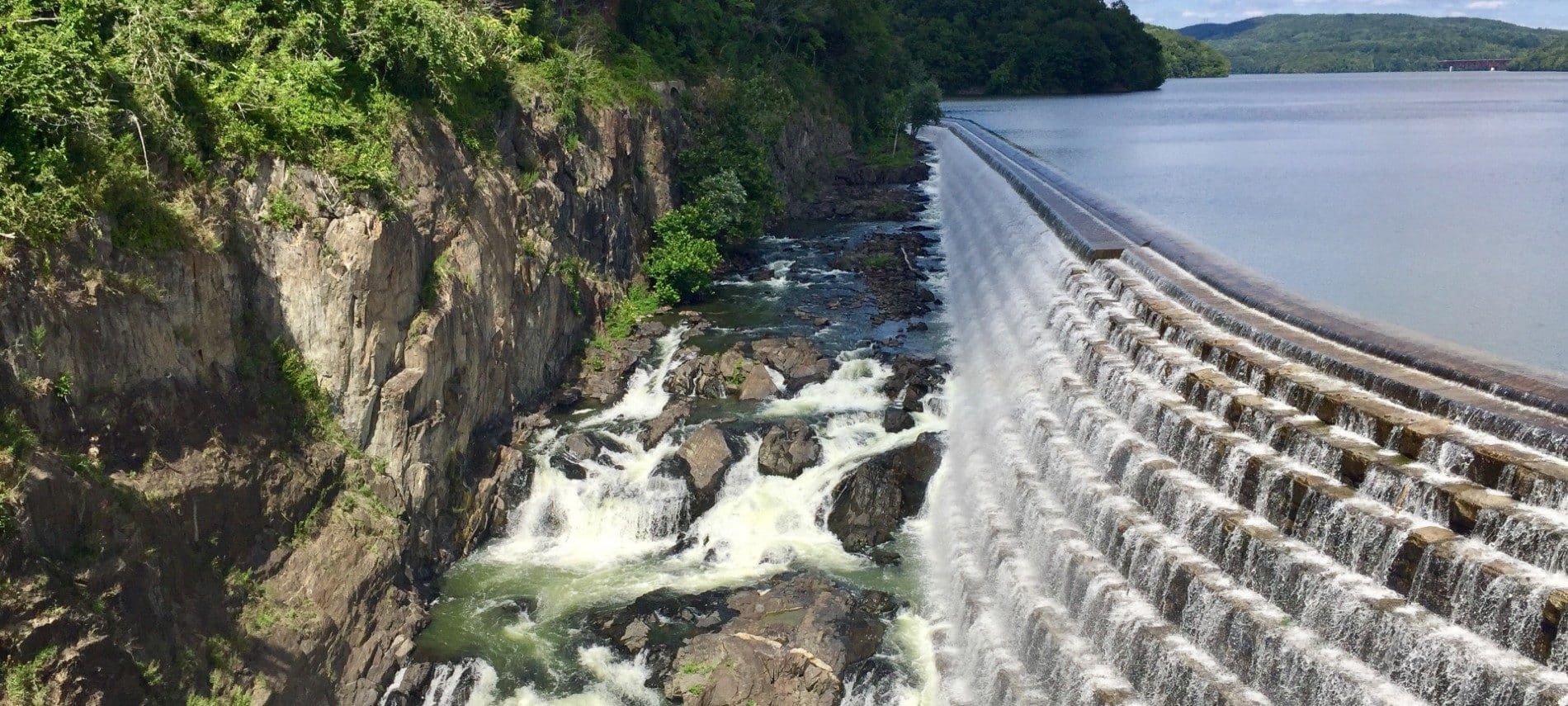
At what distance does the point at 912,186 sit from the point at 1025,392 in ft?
142

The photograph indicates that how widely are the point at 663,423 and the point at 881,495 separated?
244 inches

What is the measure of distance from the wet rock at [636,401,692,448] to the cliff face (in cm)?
346

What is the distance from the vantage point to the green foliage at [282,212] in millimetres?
21859

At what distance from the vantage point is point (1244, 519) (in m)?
19.3

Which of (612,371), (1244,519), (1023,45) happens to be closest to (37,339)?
(612,371)

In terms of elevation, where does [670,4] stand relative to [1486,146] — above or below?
above

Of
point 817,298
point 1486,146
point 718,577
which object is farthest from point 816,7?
point 718,577

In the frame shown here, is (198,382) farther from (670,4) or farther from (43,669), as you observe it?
(670,4)

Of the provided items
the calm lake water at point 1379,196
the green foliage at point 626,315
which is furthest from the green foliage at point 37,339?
the calm lake water at point 1379,196

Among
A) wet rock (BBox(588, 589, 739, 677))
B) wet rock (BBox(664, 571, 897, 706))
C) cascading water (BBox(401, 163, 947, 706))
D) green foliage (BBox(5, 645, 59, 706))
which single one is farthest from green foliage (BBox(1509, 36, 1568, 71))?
green foliage (BBox(5, 645, 59, 706))

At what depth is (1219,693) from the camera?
17188 mm

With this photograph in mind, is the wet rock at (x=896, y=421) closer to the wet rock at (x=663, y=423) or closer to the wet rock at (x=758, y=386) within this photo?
the wet rock at (x=758, y=386)

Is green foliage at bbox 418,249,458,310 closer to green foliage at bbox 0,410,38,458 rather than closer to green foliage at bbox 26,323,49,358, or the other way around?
green foliage at bbox 26,323,49,358

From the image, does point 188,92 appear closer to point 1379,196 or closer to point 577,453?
point 577,453
